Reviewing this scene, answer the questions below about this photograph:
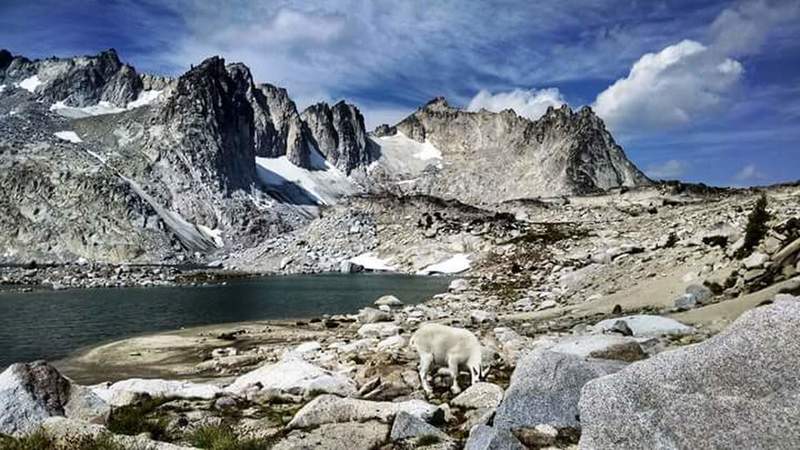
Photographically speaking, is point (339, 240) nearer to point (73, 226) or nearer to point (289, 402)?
point (73, 226)

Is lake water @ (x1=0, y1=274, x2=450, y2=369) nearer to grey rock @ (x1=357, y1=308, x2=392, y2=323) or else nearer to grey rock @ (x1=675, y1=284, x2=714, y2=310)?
grey rock @ (x1=357, y1=308, x2=392, y2=323)

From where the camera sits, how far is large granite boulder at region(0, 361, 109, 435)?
1334 centimetres

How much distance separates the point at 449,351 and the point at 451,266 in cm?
10068

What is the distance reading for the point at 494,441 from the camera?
901 centimetres

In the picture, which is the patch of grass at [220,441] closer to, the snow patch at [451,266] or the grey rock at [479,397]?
the grey rock at [479,397]

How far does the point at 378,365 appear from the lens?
2009cm

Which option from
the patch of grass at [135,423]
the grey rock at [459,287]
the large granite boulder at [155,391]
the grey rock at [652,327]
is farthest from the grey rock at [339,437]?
the grey rock at [459,287]

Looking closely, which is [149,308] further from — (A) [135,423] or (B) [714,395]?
(B) [714,395]

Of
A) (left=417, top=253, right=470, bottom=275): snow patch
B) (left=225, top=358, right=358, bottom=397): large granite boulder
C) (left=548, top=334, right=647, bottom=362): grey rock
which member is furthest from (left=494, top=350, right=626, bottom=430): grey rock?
(left=417, top=253, right=470, bottom=275): snow patch

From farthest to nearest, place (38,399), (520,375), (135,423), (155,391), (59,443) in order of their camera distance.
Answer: (155,391) → (38,399) → (135,423) → (520,375) → (59,443)

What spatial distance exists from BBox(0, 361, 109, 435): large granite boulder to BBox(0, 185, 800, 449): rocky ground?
0.11 ft

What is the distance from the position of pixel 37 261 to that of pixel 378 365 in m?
187

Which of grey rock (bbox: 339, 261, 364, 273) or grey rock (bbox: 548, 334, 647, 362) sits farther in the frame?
grey rock (bbox: 339, 261, 364, 273)

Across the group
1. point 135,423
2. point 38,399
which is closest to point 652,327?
point 135,423
